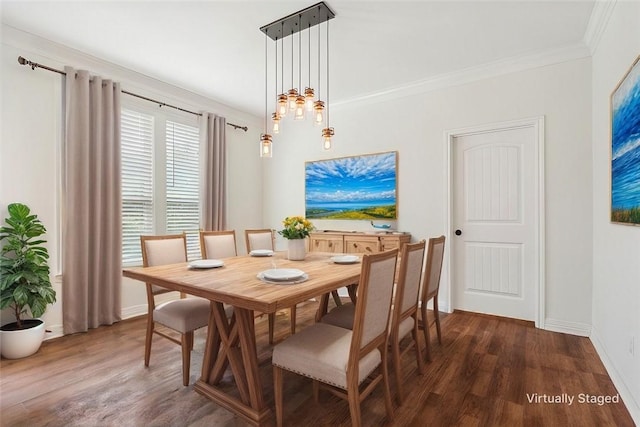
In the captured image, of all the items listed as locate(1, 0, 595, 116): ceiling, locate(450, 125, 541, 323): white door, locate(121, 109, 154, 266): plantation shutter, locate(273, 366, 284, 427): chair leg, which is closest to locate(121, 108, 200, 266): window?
locate(121, 109, 154, 266): plantation shutter

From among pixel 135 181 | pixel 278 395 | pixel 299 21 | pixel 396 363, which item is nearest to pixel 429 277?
pixel 396 363

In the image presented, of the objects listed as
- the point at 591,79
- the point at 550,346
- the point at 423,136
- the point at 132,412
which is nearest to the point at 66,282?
the point at 132,412

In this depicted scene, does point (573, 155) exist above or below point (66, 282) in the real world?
above

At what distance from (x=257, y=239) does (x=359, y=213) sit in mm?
1530

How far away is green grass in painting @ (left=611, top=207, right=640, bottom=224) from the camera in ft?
5.76

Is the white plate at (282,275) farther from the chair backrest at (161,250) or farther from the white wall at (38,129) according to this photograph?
the white wall at (38,129)

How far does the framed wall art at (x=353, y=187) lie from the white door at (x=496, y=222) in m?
0.77

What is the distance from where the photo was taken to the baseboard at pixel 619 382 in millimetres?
1738

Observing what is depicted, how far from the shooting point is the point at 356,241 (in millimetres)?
3896

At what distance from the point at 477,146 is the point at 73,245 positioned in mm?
4234

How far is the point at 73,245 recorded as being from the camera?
9.78 feet

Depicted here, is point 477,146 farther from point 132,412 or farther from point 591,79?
point 132,412

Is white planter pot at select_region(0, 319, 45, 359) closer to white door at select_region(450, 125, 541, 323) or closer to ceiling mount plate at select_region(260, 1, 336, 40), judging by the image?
ceiling mount plate at select_region(260, 1, 336, 40)

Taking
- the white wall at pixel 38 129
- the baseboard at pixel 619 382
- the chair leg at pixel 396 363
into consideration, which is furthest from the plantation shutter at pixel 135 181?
the baseboard at pixel 619 382
